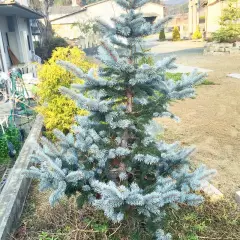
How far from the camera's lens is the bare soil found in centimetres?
443

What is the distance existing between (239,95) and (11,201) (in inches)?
296

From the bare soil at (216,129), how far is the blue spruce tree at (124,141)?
1.26 meters

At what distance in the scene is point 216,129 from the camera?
6.23m

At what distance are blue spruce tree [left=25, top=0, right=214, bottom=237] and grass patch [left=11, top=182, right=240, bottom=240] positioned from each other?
1.64 feet

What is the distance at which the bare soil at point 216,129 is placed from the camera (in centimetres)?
443

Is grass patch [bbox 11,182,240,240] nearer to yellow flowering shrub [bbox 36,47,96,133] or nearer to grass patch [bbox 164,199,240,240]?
grass patch [bbox 164,199,240,240]

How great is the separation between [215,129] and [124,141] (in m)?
4.08

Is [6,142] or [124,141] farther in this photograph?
[6,142]

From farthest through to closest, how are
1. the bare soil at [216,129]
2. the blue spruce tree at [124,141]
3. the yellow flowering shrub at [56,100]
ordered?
the yellow flowering shrub at [56,100]
the bare soil at [216,129]
the blue spruce tree at [124,141]

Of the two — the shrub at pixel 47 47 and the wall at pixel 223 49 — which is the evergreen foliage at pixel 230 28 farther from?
the shrub at pixel 47 47

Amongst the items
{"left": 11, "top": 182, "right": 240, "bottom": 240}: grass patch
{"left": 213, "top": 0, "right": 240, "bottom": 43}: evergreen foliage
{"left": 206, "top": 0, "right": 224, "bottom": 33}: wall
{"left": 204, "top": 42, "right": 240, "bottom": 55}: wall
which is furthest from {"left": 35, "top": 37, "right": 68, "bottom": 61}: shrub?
{"left": 11, "top": 182, "right": 240, "bottom": 240}: grass patch

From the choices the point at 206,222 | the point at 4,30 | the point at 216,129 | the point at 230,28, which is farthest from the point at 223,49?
the point at 206,222

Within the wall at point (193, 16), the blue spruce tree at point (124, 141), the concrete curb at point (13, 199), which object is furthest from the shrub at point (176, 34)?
the blue spruce tree at point (124, 141)

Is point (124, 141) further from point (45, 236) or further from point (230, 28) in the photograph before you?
point (230, 28)
